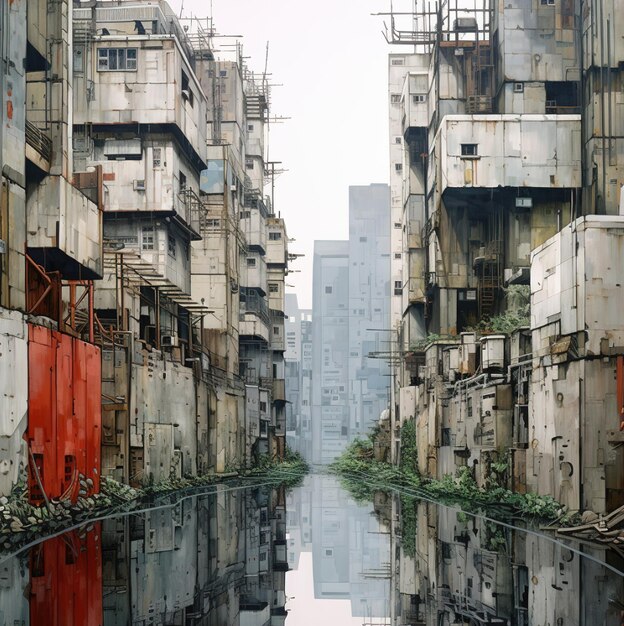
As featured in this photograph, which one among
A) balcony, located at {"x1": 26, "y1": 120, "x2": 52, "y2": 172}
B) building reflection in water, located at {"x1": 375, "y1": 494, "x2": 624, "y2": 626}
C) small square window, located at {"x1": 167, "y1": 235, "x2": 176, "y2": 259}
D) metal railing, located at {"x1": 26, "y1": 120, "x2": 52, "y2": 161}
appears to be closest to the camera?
building reflection in water, located at {"x1": 375, "y1": 494, "x2": 624, "y2": 626}

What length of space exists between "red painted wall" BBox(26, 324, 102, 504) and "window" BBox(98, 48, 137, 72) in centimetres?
2361

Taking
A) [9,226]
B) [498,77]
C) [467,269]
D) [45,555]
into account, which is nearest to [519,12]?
[498,77]

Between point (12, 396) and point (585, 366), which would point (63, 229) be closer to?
point (12, 396)

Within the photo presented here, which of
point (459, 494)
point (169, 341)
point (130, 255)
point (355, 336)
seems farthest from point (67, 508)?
point (355, 336)

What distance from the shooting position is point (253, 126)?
9038 cm

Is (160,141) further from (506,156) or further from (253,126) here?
(253,126)

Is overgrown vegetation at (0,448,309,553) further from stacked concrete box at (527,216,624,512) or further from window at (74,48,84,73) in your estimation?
window at (74,48,84,73)

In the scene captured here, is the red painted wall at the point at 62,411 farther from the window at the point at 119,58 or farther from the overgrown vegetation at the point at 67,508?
the window at the point at 119,58

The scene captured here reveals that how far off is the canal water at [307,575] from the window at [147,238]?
94.5 feet

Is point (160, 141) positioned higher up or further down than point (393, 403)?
higher up

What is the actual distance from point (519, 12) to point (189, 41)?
79.2 ft

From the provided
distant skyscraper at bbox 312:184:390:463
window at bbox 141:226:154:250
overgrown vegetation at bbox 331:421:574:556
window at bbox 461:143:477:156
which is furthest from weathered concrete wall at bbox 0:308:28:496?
distant skyscraper at bbox 312:184:390:463

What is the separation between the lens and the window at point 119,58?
53375 millimetres

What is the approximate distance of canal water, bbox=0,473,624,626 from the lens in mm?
11289
